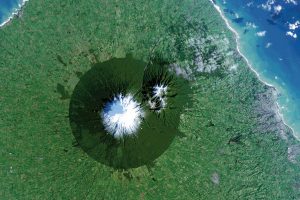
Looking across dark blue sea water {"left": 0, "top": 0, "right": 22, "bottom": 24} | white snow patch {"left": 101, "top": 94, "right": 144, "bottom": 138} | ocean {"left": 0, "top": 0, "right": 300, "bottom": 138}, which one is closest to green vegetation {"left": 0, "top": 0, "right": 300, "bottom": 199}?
dark blue sea water {"left": 0, "top": 0, "right": 22, "bottom": 24}

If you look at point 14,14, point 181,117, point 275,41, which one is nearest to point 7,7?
point 14,14

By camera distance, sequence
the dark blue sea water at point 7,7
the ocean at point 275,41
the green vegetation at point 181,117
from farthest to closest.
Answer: the ocean at point 275,41 → the dark blue sea water at point 7,7 → the green vegetation at point 181,117

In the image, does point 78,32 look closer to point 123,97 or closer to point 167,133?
point 123,97

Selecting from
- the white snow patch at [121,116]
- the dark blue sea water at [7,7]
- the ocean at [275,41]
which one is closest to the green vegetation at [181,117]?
the dark blue sea water at [7,7]

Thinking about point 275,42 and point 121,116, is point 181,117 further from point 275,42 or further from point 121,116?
point 275,42

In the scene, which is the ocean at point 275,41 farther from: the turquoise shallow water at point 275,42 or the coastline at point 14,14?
the coastline at point 14,14
